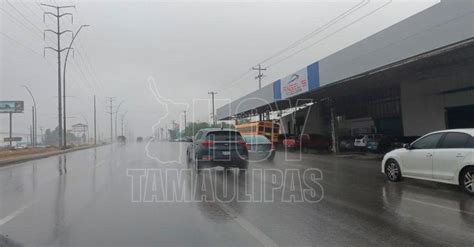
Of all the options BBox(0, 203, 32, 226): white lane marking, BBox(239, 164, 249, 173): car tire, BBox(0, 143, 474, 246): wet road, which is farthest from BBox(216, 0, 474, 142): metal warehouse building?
BBox(0, 203, 32, 226): white lane marking

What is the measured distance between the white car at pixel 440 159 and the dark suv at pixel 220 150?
552cm

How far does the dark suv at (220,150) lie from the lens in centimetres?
1658

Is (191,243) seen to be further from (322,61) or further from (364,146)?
(364,146)

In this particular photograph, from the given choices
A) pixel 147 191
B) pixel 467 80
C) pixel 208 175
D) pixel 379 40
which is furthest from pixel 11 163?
pixel 467 80

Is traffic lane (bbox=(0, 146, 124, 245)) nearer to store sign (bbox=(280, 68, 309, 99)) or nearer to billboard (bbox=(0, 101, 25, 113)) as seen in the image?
store sign (bbox=(280, 68, 309, 99))

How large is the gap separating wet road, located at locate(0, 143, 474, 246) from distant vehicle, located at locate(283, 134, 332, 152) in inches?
990

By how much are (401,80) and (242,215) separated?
22.1 metres

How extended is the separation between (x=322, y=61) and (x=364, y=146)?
8412 mm

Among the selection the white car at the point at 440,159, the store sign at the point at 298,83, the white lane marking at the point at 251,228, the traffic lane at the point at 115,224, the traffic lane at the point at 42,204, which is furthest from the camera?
the store sign at the point at 298,83

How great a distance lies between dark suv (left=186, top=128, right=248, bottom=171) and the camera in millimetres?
16578

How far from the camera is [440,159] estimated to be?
1190 centimetres

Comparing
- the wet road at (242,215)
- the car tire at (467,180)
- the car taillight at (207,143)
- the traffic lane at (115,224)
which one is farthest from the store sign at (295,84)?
the traffic lane at (115,224)

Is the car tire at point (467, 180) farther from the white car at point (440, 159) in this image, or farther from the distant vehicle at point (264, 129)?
the distant vehicle at point (264, 129)

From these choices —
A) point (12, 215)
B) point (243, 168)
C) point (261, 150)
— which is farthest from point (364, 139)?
point (12, 215)
